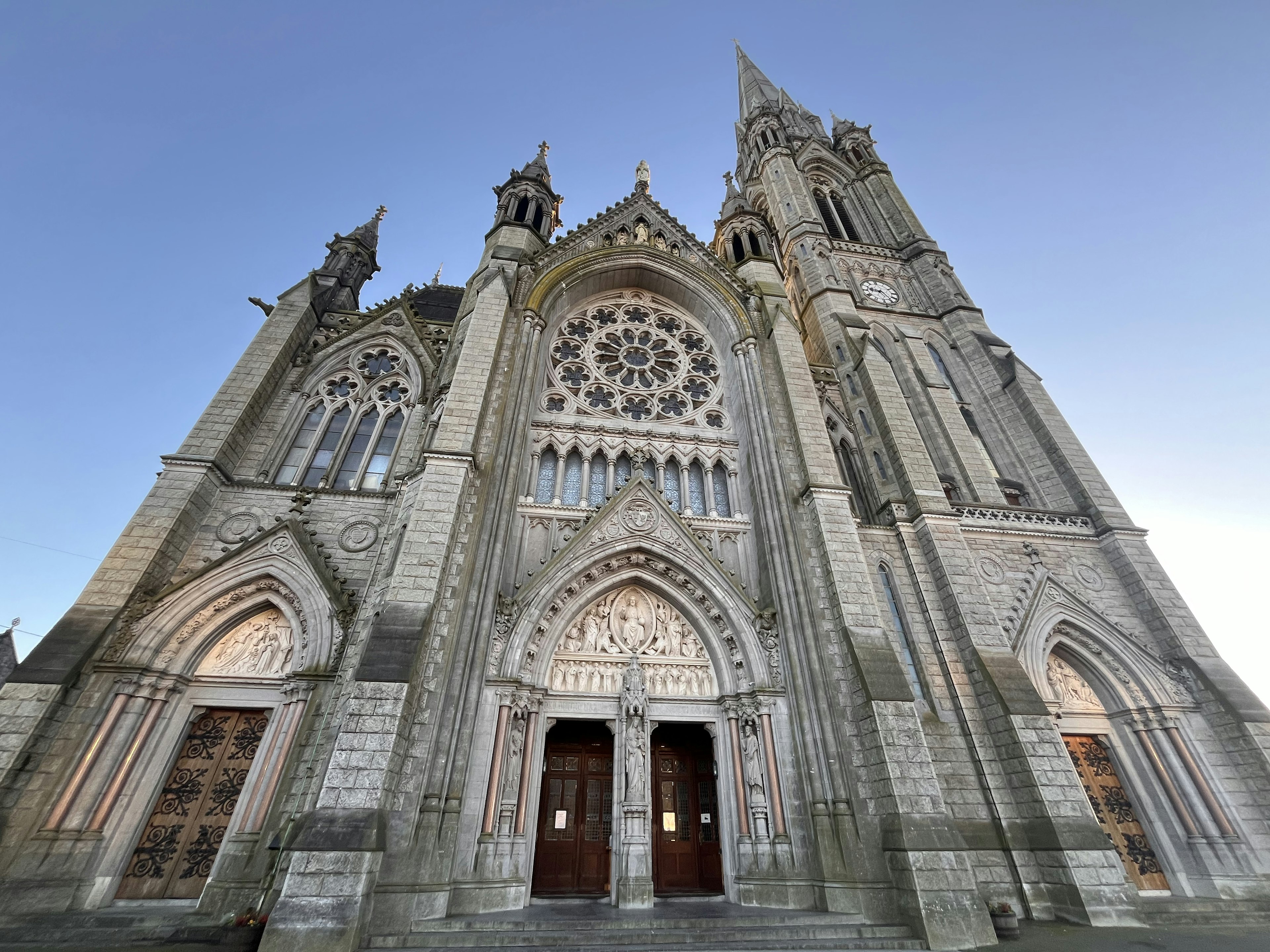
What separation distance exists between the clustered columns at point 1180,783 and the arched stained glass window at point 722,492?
9.34m

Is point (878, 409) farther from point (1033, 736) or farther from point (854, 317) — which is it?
point (1033, 736)

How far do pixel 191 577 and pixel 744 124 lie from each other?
36295 mm

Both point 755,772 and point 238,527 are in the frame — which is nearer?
point 755,772

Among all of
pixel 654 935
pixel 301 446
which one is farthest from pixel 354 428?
pixel 654 935

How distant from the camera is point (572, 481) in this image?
1277 cm

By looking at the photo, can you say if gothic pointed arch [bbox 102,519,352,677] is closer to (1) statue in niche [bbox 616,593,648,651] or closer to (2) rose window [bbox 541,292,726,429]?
(1) statue in niche [bbox 616,593,648,651]

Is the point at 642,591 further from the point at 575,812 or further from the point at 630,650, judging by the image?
the point at 575,812

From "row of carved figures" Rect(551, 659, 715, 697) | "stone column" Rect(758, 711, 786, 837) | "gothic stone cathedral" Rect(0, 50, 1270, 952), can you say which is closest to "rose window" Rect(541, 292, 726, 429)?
"gothic stone cathedral" Rect(0, 50, 1270, 952)

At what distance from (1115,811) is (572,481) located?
13.0 metres

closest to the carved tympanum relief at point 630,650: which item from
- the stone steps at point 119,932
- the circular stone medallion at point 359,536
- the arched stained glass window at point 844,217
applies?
the circular stone medallion at point 359,536

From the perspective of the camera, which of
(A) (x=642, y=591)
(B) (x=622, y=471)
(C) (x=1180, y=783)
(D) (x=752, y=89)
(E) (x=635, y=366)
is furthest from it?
(D) (x=752, y=89)

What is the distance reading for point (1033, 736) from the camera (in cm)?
922

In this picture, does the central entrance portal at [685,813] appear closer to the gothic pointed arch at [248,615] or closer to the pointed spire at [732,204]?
the gothic pointed arch at [248,615]

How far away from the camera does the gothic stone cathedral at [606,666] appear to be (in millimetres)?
7695
